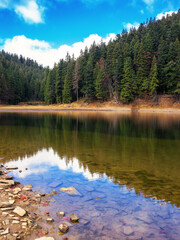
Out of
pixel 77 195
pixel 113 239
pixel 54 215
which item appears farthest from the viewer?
pixel 77 195

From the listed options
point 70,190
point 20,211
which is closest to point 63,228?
point 20,211

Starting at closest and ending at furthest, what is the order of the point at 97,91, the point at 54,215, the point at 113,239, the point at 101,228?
the point at 113,239, the point at 101,228, the point at 54,215, the point at 97,91

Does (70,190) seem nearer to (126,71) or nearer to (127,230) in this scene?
(127,230)

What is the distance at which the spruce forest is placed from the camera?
56.9 metres

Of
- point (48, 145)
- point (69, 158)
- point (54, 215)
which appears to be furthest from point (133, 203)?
point (48, 145)

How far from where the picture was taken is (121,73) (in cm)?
6359

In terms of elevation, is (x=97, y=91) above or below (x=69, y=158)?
above

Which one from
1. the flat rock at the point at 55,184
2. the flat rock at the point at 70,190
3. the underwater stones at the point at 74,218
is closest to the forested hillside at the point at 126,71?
the flat rock at the point at 55,184

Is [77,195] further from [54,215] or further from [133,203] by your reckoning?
[133,203]

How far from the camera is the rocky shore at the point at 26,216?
3.94m

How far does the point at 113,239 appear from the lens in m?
3.96

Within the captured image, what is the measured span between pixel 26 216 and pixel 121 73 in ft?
207

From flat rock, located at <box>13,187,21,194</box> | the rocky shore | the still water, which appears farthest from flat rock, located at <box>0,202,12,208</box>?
the still water

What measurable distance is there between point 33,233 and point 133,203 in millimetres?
3033
